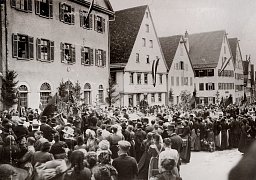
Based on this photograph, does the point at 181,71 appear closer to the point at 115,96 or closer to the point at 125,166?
the point at 115,96

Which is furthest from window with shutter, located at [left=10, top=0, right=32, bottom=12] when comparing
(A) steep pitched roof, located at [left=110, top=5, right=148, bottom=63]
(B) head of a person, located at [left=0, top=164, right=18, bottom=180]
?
(B) head of a person, located at [left=0, top=164, right=18, bottom=180]

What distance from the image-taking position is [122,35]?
9203 millimetres

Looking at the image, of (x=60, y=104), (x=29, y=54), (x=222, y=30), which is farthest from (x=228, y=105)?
(x=29, y=54)

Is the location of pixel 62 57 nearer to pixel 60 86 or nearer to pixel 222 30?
pixel 60 86

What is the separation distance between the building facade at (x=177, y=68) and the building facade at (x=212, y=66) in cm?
22

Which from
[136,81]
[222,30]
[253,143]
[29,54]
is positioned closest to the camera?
[253,143]

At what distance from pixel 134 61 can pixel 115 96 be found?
1.53 metres

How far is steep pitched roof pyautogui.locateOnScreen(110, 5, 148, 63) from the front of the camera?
818 centimetres

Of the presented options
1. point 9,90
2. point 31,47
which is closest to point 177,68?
point 31,47

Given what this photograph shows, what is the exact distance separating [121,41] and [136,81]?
131cm

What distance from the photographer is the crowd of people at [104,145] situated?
367 centimetres

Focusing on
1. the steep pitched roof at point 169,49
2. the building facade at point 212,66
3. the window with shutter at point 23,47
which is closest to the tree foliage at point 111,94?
the steep pitched roof at point 169,49

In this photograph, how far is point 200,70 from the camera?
911 cm

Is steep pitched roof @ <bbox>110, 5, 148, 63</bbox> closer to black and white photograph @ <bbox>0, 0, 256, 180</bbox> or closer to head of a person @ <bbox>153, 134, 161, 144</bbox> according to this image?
black and white photograph @ <bbox>0, 0, 256, 180</bbox>
